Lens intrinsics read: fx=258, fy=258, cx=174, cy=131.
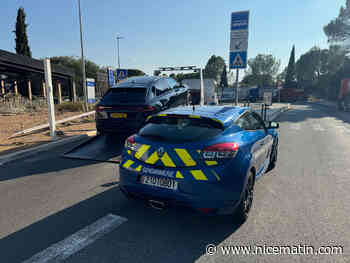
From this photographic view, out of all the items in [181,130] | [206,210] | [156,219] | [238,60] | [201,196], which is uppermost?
[238,60]

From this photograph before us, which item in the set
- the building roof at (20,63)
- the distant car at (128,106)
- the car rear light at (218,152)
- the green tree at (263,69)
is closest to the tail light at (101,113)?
the distant car at (128,106)

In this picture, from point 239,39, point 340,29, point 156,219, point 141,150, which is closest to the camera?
point 141,150

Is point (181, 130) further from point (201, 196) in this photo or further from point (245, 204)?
point (245, 204)

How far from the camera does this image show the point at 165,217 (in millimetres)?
3668

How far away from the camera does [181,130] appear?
11.5 ft

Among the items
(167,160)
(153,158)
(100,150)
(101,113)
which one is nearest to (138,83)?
(101,113)

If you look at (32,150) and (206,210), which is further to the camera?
(32,150)

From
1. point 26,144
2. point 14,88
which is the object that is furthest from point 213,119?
point 14,88

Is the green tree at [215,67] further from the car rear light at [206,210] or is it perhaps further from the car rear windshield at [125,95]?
the car rear light at [206,210]

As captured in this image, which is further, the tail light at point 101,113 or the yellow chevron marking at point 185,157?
the tail light at point 101,113

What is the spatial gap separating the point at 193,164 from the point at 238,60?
28.7ft

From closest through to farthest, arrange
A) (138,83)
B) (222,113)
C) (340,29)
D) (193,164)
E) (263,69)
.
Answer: (193,164)
(222,113)
(138,83)
(340,29)
(263,69)

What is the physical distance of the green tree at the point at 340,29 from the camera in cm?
4753

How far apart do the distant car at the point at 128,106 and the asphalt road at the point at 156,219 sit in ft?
4.91
